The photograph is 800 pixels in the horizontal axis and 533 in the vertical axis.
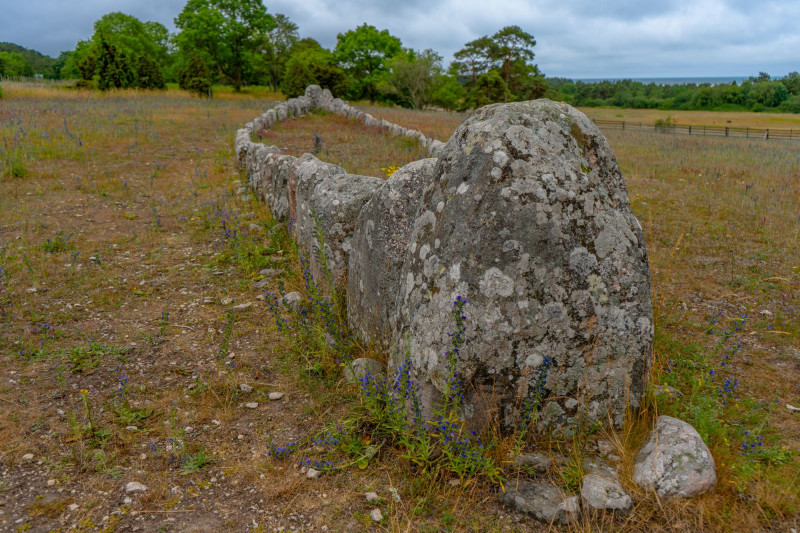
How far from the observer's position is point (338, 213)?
5.72 metres

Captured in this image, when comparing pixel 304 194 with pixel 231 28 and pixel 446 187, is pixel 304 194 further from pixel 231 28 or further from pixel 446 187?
pixel 231 28

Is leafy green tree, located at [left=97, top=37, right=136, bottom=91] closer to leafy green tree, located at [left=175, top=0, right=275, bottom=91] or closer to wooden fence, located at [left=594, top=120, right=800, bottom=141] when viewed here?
leafy green tree, located at [left=175, top=0, right=275, bottom=91]

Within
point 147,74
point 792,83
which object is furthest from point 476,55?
point 792,83

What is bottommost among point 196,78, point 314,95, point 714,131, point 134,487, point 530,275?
point 134,487

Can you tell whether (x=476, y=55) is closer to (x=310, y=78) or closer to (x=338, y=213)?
(x=310, y=78)

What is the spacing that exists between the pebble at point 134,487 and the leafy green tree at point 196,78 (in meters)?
39.6

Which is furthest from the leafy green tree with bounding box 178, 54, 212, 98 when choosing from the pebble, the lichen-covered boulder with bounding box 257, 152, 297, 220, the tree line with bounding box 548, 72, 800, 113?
the tree line with bounding box 548, 72, 800, 113

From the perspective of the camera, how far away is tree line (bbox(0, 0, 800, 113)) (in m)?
39.4

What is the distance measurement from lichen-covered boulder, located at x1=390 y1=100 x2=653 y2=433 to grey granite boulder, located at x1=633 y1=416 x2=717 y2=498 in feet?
1.14

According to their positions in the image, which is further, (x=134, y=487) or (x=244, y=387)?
(x=244, y=387)

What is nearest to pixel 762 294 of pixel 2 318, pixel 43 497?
pixel 43 497

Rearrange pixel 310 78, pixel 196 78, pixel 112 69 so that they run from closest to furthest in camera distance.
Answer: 1. pixel 112 69
2. pixel 196 78
3. pixel 310 78

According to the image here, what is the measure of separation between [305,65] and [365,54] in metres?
20.7

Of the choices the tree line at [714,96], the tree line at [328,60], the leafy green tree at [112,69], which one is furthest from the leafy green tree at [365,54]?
the leafy green tree at [112,69]
